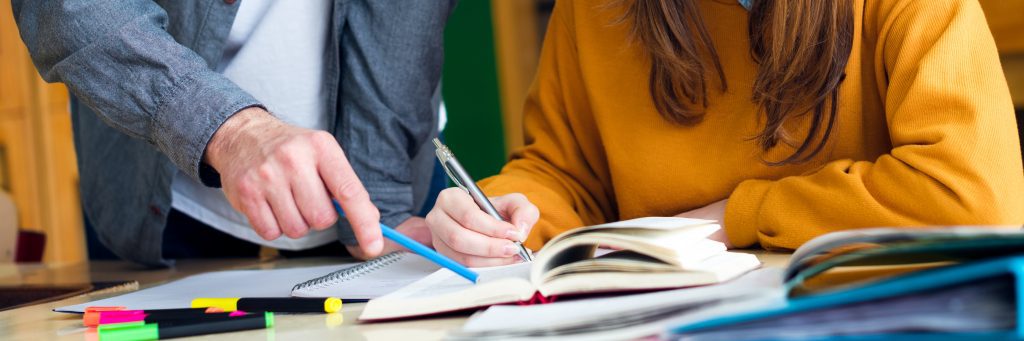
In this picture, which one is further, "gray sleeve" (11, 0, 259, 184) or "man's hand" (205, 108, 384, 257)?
"gray sleeve" (11, 0, 259, 184)

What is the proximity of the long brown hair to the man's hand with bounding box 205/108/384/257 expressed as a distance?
45 cm

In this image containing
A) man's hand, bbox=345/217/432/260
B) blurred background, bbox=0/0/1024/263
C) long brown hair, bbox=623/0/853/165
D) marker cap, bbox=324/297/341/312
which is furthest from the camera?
blurred background, bbox=0/0/1024/263

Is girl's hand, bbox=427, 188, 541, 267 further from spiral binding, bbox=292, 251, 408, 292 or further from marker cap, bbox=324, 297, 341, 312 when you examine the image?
marker cap, bbox=324, 297, 341, 312

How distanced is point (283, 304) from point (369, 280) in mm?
153

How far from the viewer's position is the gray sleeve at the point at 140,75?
936 millimetres

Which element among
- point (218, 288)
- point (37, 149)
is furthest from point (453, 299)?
point (37, 149)

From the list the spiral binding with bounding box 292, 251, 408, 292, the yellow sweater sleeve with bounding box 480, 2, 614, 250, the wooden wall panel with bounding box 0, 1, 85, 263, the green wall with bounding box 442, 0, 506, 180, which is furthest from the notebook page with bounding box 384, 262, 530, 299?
the wooden wall panel with bounding box 0, 1, 85, 263

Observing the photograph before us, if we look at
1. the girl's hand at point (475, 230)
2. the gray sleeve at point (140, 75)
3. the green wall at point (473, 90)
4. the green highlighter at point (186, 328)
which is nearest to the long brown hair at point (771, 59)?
the girl's hand at point (475, 230)

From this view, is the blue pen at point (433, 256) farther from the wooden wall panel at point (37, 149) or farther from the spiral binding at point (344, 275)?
the wooden wall panel at point (37, 149)

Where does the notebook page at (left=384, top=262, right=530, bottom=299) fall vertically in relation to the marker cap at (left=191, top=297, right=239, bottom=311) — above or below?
above

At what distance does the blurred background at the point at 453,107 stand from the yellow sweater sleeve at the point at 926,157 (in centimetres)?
147

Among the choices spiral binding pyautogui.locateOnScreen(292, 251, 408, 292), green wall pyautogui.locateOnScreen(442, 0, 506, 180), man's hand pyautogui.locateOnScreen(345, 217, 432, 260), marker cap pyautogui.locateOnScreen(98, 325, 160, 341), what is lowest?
green wall pyautogui.locateOnScreen(442, 0, 506, 180)

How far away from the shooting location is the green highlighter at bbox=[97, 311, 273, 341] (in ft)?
2.26

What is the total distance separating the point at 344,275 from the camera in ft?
2.98
